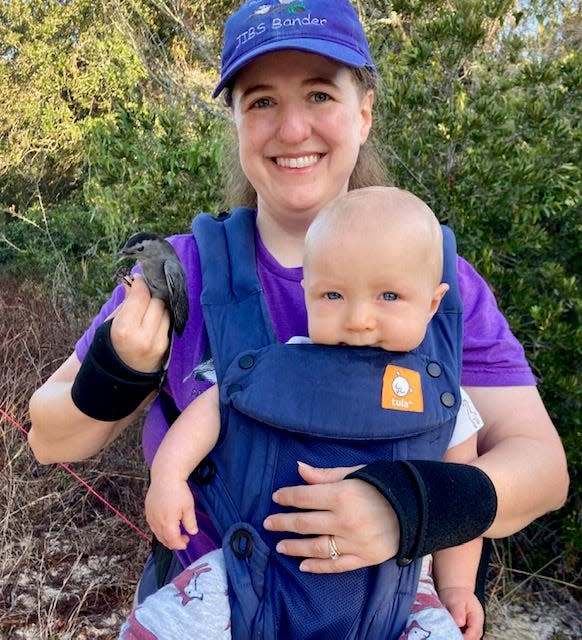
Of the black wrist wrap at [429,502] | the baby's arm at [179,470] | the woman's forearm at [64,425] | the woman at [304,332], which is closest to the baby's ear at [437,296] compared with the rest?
the woman at [304,332]

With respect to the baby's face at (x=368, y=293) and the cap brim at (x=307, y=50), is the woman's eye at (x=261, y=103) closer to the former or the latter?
the cap brim at (x=307, y=50)

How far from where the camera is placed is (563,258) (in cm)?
359

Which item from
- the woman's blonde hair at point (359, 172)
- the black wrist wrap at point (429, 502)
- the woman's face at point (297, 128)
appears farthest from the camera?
the woman's blonde hair at point (359, 172)

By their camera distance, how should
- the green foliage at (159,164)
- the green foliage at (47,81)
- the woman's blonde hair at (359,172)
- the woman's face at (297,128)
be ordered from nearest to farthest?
the woman's face at (297,128), the woman's blonde hair at (359,172), the green foliage at (159,164), the green foliage at (47,81)

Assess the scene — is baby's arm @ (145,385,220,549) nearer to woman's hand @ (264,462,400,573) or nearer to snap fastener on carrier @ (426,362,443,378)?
woman's hand @ (264,462,400,573)

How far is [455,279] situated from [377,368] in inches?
14.2

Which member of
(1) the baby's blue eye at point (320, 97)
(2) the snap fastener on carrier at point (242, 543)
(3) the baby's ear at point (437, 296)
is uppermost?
(1) the baby's blue eye at point (320, 97)

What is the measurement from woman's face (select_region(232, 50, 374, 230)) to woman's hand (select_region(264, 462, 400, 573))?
865 mm

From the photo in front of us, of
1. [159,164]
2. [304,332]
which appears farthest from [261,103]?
[159,164]

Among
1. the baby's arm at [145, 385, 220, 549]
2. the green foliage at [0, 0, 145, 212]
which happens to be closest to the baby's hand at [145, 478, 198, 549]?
the baby's arm at [145, 385, 220, 549]

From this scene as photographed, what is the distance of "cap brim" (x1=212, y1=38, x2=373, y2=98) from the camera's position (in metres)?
1.77

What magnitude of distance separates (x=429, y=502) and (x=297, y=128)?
1082 millimetres

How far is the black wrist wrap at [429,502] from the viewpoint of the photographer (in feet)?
4.78

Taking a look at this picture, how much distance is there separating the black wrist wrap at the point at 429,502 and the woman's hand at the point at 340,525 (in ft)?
0.12
